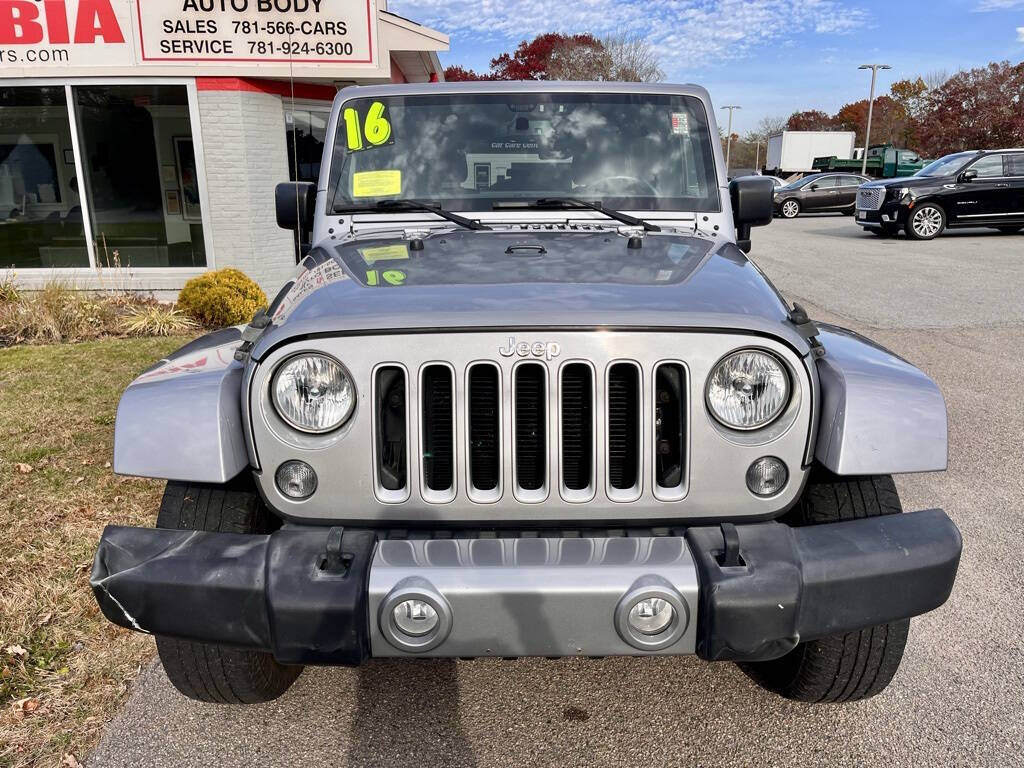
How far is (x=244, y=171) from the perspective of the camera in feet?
32.2

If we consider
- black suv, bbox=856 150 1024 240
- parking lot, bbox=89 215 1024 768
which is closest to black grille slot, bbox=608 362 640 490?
parking lot, bbox=89 215 1024 768

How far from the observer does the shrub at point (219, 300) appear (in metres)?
8.46

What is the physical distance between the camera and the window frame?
953 centimetres

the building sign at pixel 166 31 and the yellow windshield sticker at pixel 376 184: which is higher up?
the building sign at pixel 166 31

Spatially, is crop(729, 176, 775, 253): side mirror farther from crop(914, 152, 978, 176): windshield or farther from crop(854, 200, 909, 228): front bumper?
Answer: crop(914, 152, 978, 176): windshield

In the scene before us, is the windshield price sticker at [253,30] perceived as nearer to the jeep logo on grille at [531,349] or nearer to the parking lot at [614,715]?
the parking lot at [614,715]

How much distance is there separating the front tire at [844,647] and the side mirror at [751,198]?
149 cm

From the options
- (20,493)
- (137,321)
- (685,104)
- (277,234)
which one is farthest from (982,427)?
(277,234)

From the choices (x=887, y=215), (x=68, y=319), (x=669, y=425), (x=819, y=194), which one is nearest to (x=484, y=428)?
(x=669, y=425)

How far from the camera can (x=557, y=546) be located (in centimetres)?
194

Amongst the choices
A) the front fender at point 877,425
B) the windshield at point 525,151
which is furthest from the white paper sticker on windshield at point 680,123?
the front fender at point 877,425

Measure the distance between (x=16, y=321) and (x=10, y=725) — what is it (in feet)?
21.9

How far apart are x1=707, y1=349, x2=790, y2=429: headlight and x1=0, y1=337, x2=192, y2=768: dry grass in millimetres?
2124

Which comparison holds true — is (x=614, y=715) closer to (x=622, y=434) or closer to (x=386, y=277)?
(x=622, y=434)
